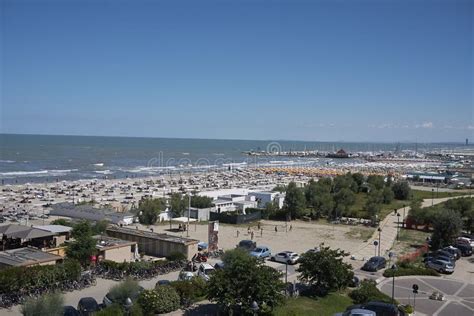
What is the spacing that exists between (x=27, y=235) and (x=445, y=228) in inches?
846

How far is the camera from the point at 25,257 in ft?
59.2

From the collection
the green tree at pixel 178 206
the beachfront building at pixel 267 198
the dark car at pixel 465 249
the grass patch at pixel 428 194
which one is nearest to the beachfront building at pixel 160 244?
the green tree at pixel 178 206

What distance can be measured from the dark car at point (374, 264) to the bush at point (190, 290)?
870cm

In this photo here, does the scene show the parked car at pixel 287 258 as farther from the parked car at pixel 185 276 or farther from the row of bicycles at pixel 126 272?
the row of bicycles at pixel 126 272

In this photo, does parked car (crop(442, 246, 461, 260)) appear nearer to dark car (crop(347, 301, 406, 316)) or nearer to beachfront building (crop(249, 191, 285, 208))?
dark car (crop(347, 301, 406, 316))

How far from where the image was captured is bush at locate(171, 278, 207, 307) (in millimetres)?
15422

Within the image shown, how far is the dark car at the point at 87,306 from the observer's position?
14.2m

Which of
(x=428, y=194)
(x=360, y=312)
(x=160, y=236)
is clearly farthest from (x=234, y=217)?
(x=428, y=194)

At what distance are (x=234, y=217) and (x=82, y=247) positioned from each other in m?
17.1

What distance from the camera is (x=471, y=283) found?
66.2 ft

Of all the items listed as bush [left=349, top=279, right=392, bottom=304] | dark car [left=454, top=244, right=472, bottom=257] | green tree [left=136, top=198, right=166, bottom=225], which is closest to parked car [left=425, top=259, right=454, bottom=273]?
dark car [left=454, top=244, right=472, bottom=257]

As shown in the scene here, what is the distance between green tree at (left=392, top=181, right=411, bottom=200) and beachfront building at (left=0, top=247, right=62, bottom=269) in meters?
41.2

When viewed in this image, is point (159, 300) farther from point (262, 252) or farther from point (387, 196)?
point (387, 196)

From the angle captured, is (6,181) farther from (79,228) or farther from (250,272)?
(250,272)
